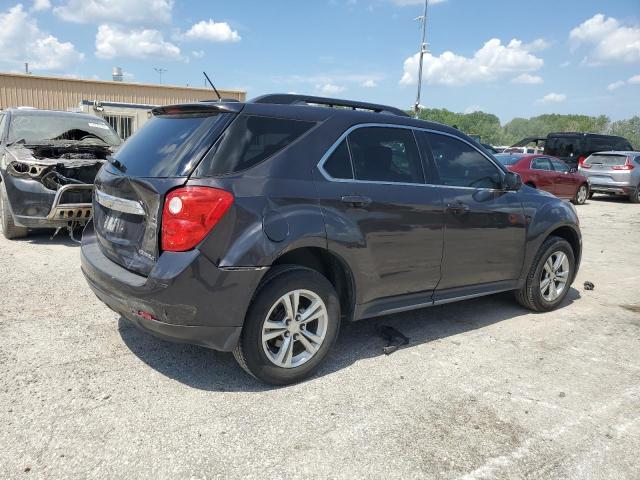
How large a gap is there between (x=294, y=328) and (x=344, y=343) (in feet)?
2.95

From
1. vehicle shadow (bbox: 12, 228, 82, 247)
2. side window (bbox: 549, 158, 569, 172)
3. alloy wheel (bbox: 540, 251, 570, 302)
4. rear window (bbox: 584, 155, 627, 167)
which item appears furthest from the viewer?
rear window (bbox: 584, 155, 627, 167)

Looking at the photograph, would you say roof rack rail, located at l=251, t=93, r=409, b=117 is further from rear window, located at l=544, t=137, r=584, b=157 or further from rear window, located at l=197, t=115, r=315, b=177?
rear window, located at l=544, t=137, r=584, b=157

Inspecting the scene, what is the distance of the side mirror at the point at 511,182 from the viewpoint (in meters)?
4.54

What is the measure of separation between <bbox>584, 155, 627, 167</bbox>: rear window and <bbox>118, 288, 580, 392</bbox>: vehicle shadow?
1471 centimetres

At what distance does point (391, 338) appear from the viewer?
414 cm

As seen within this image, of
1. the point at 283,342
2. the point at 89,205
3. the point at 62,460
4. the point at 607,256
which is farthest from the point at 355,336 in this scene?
the point at 607,256

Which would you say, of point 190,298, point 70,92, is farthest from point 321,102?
point 70,92

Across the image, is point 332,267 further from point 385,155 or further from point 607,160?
point 607,160

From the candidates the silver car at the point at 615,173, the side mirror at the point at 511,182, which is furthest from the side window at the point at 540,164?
the side mirror at the point at 511,182

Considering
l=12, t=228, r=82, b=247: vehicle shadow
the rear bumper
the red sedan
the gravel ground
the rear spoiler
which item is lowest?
the gravel ground

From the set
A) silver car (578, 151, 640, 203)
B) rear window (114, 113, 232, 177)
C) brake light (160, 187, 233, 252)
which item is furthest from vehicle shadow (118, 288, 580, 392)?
silver car (578, 151, 640, 203)

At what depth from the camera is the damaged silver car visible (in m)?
6.40

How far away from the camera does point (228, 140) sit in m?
3.06

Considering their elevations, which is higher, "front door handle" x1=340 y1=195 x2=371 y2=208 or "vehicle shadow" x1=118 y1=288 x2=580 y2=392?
"front door handle" x1=340 y1=195 x2=371 y2=208
